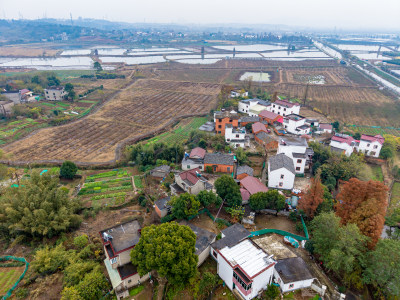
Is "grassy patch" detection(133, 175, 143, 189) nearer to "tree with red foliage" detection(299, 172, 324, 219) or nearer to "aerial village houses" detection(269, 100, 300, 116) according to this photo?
"tree with red foliage" detection(299, 172, 324, 219)

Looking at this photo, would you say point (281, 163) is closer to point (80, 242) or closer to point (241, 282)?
point (241, 282)

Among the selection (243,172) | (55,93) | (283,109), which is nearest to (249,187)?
(243,172)

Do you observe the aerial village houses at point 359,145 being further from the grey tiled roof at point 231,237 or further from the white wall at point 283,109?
the grey tiled roof at point 231,237

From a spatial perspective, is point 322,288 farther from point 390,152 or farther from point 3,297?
point 390,152

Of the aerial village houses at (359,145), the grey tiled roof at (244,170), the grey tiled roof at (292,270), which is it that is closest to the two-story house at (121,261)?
the grey tiled roof at (292,270)

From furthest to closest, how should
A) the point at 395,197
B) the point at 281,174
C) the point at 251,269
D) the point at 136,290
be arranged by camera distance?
the point at 395,197, the point at 281,174, the point at 136,290, the point at 251,269

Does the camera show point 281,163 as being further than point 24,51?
No
